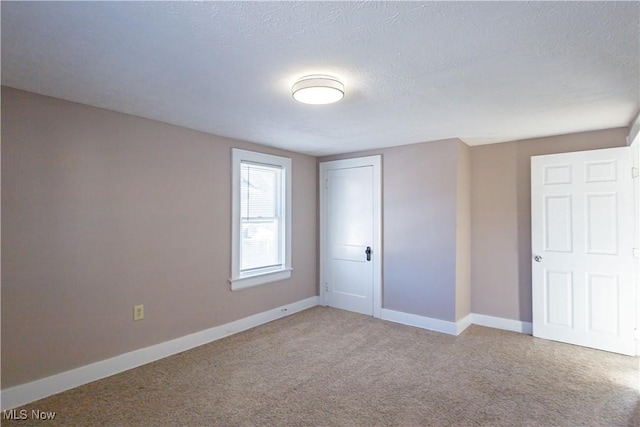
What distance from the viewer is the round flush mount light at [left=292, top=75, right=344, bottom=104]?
2.14 m

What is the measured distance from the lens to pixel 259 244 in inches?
169

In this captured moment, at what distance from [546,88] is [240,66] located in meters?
2.07

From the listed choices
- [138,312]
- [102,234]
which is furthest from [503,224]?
[102,234]

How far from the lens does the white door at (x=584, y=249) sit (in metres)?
3.29


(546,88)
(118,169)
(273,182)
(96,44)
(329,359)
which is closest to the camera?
(96,44)

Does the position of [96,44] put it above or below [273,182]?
above

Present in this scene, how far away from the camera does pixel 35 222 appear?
2461 mm

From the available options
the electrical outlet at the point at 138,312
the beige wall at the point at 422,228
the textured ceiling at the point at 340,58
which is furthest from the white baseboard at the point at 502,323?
the electrical outlet at the point at 138,312

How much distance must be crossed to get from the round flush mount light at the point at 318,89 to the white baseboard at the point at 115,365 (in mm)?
2621

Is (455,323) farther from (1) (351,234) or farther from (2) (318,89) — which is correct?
(2) (318,89)

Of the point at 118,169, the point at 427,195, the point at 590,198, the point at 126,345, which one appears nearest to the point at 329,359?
the point at 126,345

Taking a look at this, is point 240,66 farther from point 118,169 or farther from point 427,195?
point 427,195

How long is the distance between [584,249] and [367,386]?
8.73 ft

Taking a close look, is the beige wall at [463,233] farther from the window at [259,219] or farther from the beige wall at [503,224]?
the window at [259,219]
